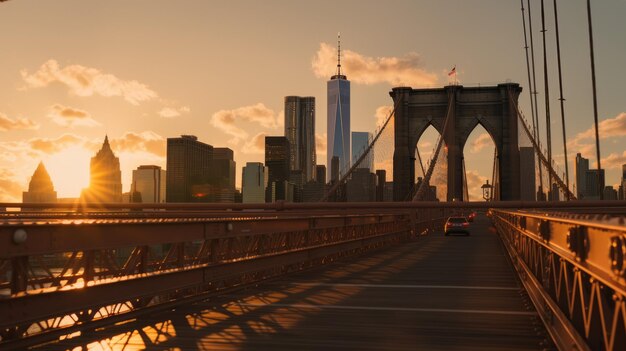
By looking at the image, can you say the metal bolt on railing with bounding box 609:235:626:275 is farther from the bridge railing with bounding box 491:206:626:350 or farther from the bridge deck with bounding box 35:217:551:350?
the bridge deck with bounding box 35:217:551:350

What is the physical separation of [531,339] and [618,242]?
385 cm

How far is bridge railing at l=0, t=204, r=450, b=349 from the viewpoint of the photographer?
5.90 metres

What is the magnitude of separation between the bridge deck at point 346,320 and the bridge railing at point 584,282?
1.96 feet

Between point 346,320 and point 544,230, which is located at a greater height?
point 544,230

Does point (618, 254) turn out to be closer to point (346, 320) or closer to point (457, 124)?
point (346, 320)

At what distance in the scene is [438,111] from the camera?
90.2 metres

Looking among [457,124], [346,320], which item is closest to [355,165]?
[457,124]

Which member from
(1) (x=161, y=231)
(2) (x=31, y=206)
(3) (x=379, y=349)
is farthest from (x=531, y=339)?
(2) (x=31, y=206)

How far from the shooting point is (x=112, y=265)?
8.03 m

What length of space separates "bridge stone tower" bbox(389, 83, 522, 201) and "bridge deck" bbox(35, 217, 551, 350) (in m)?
72.9

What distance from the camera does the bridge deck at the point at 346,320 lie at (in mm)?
6566

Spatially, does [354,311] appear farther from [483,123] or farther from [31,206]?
[483,123]

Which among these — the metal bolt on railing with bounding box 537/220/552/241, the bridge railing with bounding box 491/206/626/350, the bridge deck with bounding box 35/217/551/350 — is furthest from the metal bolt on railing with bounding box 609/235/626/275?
the bridge deck with bounding box 35/217/551/350

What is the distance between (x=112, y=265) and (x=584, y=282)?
536cm
